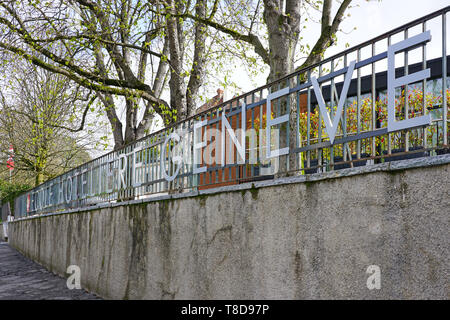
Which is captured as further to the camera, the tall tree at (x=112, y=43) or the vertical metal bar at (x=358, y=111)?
the tall tree at (x=112, y=43)

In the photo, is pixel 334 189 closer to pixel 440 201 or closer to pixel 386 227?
pixel 386 227

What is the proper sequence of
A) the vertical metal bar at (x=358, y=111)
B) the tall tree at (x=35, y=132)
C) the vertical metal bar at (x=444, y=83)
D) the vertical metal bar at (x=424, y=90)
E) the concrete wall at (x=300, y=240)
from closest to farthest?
the concrete wall at (x=300, y=240), the vertical metal bar at (x=444, y=83), the vertical metal bar at (x=424, y=90), the vertical metal bar at (x=358, y=111), the tall tree at (x=35, y=132)

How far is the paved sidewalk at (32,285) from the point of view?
8.16m

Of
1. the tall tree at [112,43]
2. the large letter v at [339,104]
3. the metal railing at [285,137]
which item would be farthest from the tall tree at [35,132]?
the large letter v at [339,104]

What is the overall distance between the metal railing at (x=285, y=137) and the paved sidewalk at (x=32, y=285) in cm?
184

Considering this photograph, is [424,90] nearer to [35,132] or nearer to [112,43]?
[112,43]

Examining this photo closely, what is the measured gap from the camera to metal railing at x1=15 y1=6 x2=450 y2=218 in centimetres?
319

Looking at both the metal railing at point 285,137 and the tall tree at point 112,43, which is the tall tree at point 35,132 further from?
the metal railing at point 285,137

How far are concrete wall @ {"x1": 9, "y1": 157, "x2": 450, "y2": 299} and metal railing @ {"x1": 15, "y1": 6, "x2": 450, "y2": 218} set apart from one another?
10.5 inches

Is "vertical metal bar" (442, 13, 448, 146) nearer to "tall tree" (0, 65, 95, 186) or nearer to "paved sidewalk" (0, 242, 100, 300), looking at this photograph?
"paved sidewalk" (0, 242, 100, 300)

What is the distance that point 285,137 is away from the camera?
4.63 m

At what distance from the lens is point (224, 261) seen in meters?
4.48

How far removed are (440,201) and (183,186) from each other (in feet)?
12.3

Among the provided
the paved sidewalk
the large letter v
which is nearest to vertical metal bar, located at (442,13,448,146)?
the large letter v
